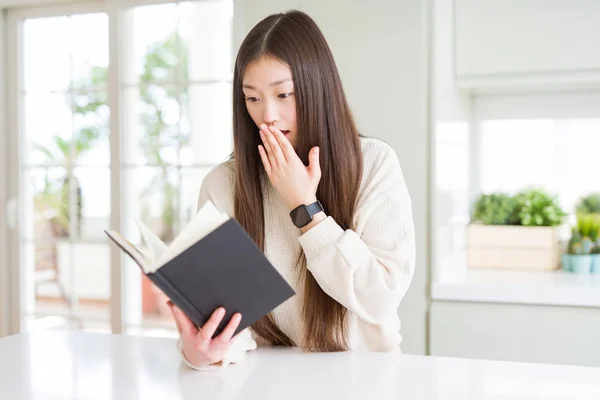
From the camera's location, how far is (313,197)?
4.66 feet

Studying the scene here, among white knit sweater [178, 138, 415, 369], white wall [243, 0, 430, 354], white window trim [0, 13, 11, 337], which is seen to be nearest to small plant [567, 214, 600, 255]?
white wall [243, 0, 430, 354]

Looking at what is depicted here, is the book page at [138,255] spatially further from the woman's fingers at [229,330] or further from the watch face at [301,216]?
the watch face at [301,216]

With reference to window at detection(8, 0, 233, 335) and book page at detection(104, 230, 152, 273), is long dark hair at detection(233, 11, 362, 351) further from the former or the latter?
window at detection(8, 0, 233, 335)

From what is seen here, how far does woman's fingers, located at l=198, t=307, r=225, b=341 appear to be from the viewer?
116 cm

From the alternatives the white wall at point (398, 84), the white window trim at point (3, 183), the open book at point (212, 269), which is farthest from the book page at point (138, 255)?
the white window trim at point (3, 183)

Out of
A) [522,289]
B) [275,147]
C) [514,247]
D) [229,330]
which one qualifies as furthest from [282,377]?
[514,247]

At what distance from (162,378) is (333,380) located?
0.99ft

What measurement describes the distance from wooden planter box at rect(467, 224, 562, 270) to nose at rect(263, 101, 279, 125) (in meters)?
1.51

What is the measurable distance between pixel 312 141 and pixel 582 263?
1553 millimetres

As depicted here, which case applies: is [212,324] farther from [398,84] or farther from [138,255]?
[398,84]

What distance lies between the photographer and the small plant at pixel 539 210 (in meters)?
2.71

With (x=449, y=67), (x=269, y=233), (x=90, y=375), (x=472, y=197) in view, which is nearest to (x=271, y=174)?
(x=269, y=233)

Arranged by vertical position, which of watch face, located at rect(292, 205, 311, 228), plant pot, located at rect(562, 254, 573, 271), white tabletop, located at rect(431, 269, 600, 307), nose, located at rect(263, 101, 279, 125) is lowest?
white tabletop, located at rect(431, 269, 600, 307)

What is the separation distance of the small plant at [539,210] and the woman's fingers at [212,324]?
1.86 m
